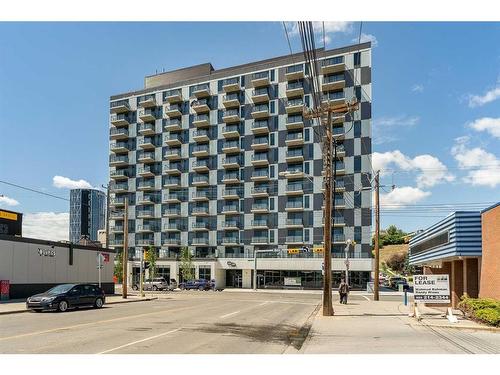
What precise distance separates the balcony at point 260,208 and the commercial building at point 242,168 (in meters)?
0.24

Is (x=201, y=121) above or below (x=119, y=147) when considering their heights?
above

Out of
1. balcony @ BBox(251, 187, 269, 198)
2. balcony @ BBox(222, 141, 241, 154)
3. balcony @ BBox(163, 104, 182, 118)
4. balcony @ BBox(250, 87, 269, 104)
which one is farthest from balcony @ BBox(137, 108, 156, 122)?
balcony @ BBox(251, 187, 269, 198)

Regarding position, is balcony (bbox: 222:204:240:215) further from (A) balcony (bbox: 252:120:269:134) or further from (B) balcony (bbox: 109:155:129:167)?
(B) balcony (bbox: 109:155:129:167)

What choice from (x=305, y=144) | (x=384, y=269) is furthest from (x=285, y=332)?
(x=384, y=269)

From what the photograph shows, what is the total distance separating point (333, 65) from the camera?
74812mm

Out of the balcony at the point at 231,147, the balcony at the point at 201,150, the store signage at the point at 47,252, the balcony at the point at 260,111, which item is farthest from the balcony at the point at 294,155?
the store signage at the point at 47,252

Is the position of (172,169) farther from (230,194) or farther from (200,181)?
(230,194)

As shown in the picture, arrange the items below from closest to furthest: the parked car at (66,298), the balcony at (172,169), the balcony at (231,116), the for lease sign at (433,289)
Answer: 1. the for lease sign at (433,289)
2. the parked car at (66,298)
3. the balcony at (231,116)
4. the balcony at (172,169)

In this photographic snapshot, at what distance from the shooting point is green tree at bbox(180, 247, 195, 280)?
80125mm

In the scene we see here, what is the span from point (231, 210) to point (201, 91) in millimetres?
21994

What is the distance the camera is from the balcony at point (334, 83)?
7456cm

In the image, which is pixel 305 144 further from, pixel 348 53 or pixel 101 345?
pixel 101 345

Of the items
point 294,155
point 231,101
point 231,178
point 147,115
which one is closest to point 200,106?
point 231,101

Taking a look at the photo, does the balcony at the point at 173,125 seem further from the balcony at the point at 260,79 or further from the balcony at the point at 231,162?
the balcony at the point at 260,79
